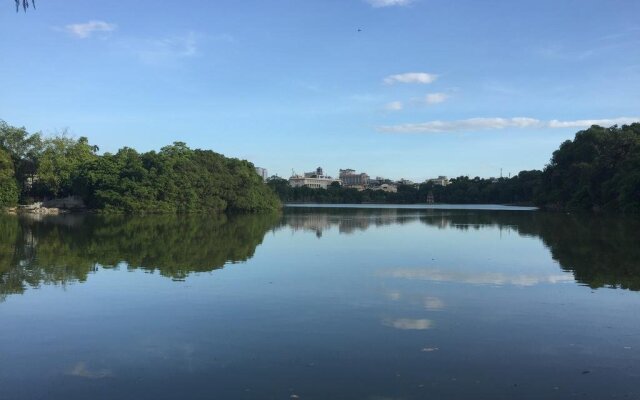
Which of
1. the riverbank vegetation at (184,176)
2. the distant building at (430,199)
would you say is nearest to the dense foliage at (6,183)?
the riverbank vegetation at (184,176)

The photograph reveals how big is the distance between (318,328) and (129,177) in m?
54.5

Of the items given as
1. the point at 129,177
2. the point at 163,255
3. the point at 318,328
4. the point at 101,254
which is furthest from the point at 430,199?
the point at 318,328

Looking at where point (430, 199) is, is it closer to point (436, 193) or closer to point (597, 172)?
point (436, 193)

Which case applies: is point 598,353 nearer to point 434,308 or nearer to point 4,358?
point 434,308

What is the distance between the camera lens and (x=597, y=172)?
2344 inches

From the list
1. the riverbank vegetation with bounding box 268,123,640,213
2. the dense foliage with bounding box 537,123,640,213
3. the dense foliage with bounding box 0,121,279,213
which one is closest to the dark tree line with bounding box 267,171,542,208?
the riverbank vegetation with bounding box 268,123,640,213

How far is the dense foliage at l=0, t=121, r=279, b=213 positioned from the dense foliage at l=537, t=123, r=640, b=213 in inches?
1510

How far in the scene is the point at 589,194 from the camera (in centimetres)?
6041

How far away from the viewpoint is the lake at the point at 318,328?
5781mm

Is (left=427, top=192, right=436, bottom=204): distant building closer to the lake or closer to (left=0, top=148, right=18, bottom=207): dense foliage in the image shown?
(left=0, top=148, right=18, bottom=207): dense foliage

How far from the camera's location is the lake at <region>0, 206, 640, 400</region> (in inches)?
228

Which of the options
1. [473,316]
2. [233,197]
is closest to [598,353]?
[473,316]

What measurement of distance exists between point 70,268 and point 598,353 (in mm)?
12778

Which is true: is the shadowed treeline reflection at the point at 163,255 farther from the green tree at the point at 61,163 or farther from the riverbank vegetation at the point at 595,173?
the green tree at the point at 61,163
